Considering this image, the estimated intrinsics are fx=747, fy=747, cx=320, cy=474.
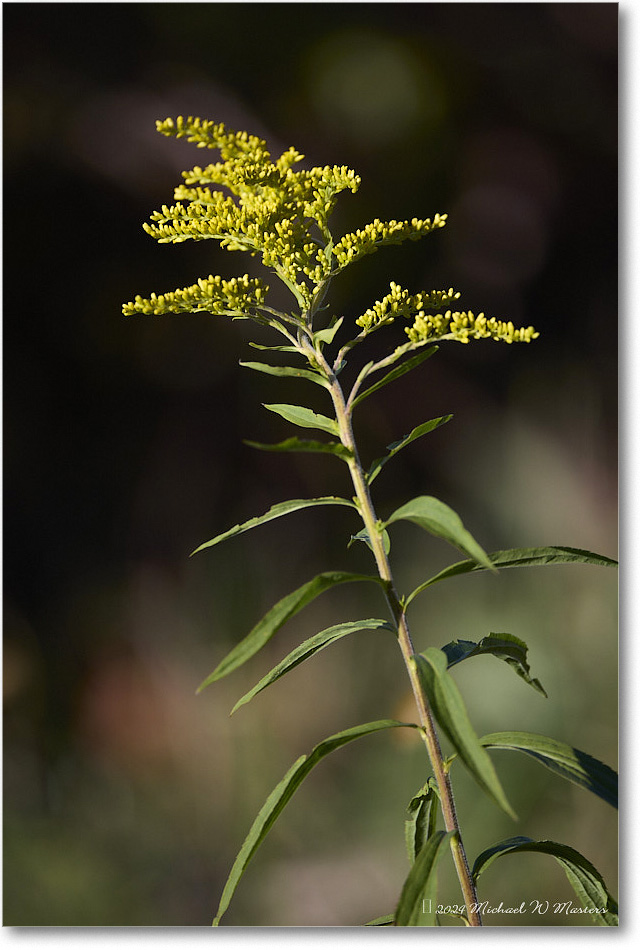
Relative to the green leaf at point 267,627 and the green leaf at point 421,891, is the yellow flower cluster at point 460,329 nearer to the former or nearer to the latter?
the green leaf at point 267,627

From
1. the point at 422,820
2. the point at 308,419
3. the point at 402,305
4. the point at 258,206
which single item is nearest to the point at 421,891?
the point at 422,820

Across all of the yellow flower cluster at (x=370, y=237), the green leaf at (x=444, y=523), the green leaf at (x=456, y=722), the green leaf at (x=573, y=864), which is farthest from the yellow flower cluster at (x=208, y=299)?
the green leaf at (x=573, y=864)

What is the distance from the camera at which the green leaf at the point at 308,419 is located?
78cm

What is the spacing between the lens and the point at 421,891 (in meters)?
0.69

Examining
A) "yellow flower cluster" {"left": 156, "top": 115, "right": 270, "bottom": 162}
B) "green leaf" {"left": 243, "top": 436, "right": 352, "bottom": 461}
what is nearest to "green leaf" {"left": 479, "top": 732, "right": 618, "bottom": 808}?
"green leaf" {"left": 243, "top": 436, "right": 352, "bottom": 461}

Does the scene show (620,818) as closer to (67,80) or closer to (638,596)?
(638,596)

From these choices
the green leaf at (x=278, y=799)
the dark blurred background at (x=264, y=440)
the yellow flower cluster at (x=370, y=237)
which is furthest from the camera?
the dark blurred background at (x=264, y=440)

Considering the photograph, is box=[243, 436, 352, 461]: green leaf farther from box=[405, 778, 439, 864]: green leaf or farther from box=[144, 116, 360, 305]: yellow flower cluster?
box=[405, 778, 439, 864]: green leaf

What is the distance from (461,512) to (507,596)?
15 cm

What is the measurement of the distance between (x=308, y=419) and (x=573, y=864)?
575mm

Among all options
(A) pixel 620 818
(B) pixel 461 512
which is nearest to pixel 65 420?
(B) pixel 461 512

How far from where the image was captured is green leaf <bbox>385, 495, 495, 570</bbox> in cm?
63

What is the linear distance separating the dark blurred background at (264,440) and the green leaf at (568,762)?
1.37 ft

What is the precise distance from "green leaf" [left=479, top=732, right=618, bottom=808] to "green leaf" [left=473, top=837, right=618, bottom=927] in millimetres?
98
